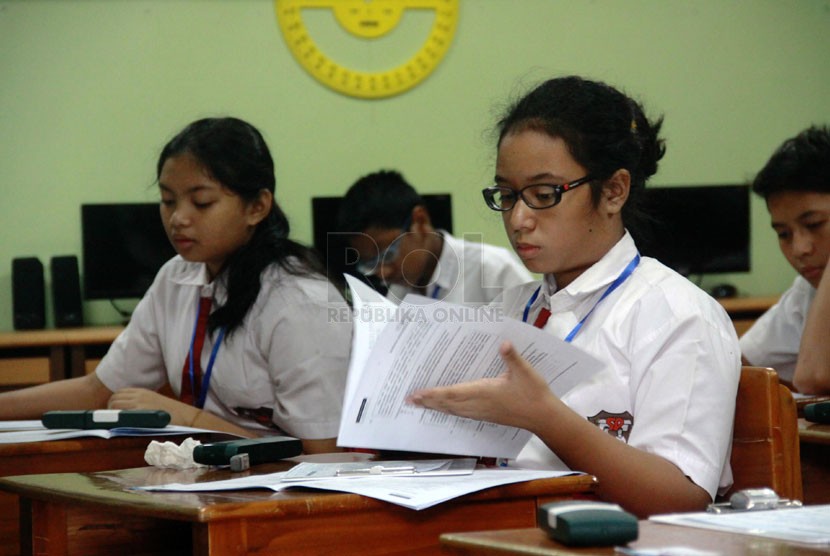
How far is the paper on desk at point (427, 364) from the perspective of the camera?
1.24 meters

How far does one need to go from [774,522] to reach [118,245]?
3.96 meters

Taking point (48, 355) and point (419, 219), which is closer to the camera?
point (419, 219)

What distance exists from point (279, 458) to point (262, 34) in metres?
3.64

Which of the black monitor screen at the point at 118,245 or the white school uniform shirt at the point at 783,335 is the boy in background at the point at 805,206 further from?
the black monitor screen at the point at 118,245

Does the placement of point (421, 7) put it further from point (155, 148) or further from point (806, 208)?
point (806, 208)

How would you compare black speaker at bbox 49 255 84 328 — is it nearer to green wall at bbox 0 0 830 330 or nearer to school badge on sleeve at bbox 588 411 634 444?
green wall at bbox 0 0 830 330

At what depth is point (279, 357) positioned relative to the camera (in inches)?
83.1

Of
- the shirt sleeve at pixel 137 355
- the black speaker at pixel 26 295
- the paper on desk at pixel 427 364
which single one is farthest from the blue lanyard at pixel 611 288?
the black speaker at pixel 26 295

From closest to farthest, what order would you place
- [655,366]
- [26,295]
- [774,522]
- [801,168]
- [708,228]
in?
1. [774,522]
2. [655,366]
3. [801,168]
4. [26,295]
5. [708,228]

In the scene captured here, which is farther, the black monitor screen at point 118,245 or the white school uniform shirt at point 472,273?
the black monitor screen at point 118,245

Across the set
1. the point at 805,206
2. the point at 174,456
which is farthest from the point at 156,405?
the point at 805,206

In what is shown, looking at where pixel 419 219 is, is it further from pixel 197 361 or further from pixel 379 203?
pixel 197 361

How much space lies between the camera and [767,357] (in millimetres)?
2730

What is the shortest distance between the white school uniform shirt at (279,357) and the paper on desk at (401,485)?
0.80 meters
